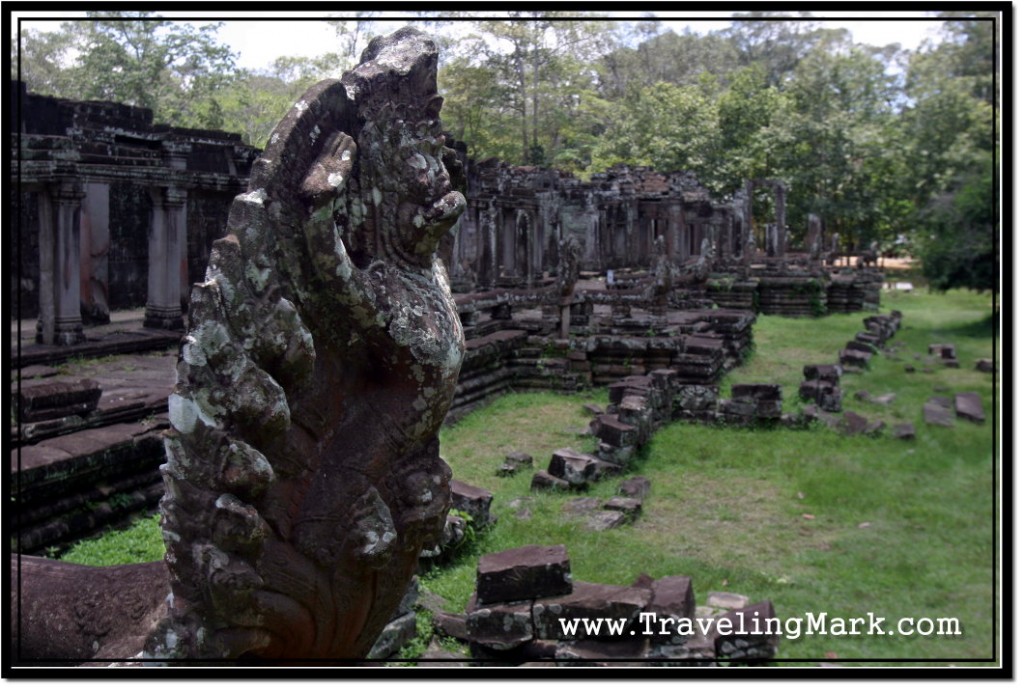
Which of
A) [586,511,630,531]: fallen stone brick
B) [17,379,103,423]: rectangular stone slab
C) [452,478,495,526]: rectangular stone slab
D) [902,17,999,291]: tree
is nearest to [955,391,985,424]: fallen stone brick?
[902,17,999,291]: tree

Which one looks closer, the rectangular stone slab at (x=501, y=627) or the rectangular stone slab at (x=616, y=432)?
the rectangular stone slab at (x=501, y=627)

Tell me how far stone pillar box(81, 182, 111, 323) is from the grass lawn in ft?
23.9

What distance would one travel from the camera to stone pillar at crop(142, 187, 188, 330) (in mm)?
13523

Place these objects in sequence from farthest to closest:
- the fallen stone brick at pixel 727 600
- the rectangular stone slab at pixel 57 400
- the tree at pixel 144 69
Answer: the tree at pixel 144 69 < the rectangular stone slab at pixel 57 400 < the fallen stone brick at pixel 727 600

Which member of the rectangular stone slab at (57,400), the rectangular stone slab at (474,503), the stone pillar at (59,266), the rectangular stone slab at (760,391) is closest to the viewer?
the rectangular stone slab at (57,400)

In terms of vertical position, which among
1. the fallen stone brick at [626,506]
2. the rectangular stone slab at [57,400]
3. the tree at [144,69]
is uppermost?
the tree at [144,69]

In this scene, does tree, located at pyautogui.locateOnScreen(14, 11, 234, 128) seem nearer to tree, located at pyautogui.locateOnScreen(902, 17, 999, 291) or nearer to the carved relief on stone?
tree, located at pyautogui.locateOnScreen(902, 17, 999, 291)


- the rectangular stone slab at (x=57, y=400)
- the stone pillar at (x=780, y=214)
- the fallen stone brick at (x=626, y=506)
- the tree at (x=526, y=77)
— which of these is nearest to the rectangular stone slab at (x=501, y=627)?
the fallen stone brick at (x=626, y=506)

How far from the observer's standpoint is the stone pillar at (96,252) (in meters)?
15.1

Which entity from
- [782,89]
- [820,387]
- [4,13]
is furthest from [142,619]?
[782,89]

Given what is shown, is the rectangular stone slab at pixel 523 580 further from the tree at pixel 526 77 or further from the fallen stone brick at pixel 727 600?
the tree at pixel 526 77

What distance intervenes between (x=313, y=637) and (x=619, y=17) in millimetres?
3070

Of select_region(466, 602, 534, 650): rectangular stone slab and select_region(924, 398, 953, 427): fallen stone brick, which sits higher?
select_region(924, 398, 953, 427): fallen stone brick

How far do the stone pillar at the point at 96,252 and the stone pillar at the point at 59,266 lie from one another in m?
3.31
